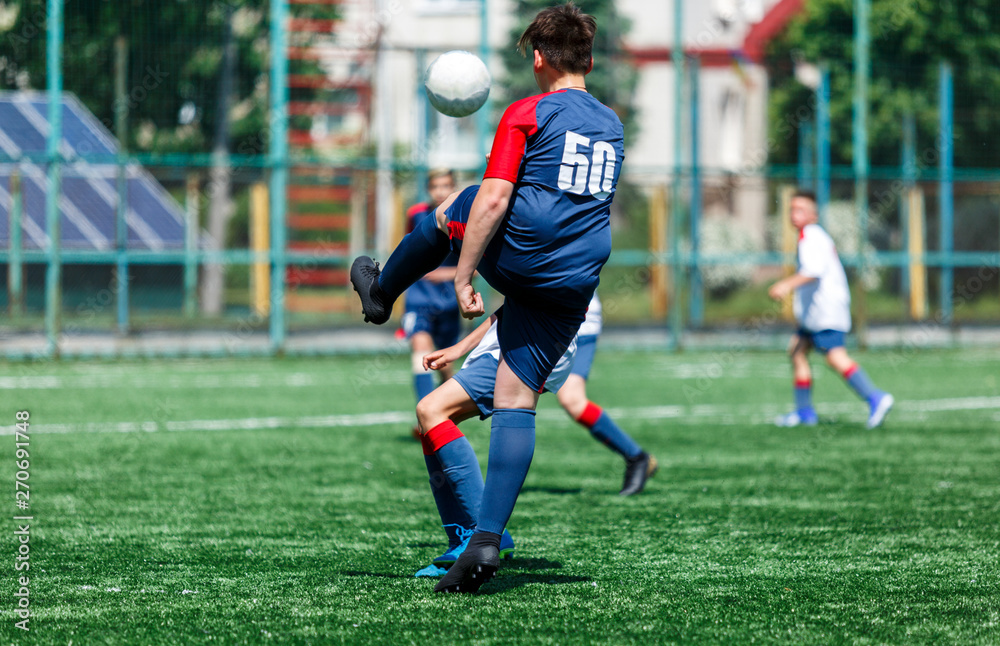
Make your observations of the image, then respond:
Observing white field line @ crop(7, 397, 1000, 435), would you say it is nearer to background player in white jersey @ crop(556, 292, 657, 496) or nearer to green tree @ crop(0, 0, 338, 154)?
background player in white jersey @ crop(556, 292, 657, 496)

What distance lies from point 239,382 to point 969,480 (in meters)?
8.79

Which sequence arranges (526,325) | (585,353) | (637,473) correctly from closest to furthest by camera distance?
(526,325), (637,473), (585,353)

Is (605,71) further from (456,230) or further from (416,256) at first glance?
(456,230)

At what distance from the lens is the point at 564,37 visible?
4.11 meters

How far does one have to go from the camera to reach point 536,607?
158 inches

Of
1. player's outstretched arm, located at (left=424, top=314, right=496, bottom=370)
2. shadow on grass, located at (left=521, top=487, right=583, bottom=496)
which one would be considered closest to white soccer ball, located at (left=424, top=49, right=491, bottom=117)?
player's outstretched arm, located at (left=424, top=314, right=496, bottom=370)

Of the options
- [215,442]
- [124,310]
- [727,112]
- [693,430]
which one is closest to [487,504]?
[215,442]

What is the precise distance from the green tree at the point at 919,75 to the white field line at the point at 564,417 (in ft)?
40.3

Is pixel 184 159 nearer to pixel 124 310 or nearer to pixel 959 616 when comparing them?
pixel 124 310

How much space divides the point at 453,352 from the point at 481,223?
60 centimetres

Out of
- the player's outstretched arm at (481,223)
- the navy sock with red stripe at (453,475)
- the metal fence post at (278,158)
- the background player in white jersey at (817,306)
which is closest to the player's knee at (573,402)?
the navy sock with red stripe at (453,475)

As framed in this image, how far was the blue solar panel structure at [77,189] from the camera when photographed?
1802 centimetres

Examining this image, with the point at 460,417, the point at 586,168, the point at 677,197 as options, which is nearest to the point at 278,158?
the point at 677,197

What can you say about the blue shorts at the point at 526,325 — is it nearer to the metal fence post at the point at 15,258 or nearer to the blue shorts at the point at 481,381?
the blue shorts at the point at 481,381
